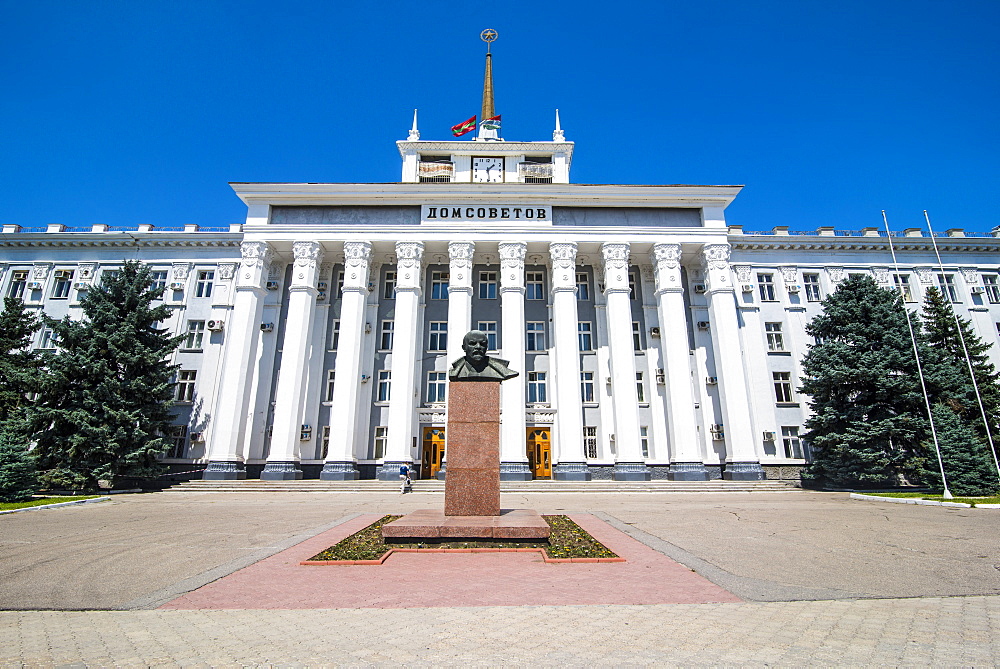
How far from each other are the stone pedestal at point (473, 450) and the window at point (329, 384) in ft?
66.8

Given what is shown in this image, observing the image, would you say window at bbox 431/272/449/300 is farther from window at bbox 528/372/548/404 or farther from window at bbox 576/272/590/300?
window at bbox 576/272/590/300

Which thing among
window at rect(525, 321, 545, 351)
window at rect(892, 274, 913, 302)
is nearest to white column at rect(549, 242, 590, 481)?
window at rect(525, 321, 545, 351)

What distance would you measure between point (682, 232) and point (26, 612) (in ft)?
96.5

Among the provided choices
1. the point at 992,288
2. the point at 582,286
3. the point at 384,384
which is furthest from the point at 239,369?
the point at 992,288

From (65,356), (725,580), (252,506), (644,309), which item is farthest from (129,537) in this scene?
(644,309)

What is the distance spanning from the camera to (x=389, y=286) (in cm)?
3008

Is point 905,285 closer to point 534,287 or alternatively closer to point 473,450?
point 534,287

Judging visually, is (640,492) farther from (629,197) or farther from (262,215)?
(262,215)

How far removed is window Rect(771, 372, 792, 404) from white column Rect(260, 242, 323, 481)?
27.1 meters

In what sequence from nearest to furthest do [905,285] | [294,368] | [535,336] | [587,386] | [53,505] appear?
[53,505], [294,368], [587,386], [535,336], [905,285]

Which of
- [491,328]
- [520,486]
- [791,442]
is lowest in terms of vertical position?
[520,486]

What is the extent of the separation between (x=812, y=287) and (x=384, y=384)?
27.3m

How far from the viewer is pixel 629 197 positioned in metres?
28.5

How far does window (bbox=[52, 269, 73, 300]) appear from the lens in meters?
30.7
